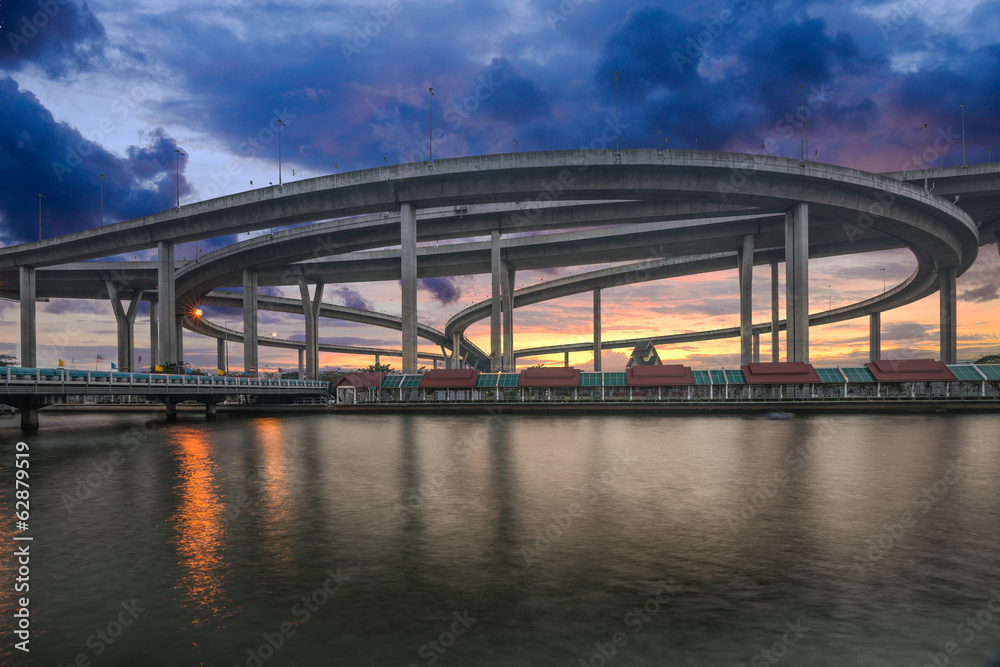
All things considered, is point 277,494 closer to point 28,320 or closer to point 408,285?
point 408,285

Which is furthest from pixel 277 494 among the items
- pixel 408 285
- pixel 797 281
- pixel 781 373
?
pixel 797 281

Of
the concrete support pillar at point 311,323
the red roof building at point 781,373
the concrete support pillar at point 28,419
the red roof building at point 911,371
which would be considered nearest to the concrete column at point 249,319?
the concrete support pillar at point 311,323

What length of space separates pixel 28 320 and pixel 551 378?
254 feet

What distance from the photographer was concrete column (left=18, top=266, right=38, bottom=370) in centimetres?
8275

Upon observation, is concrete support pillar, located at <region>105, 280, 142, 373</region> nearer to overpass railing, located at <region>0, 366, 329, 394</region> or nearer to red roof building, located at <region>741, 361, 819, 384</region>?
overpass railing, located at <region>0, 366, 329, 394</region>

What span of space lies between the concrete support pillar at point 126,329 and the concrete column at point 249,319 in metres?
31.1

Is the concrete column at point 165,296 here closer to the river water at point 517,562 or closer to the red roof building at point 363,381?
the red roof building at point 363,381

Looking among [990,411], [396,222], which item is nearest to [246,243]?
[396,222]

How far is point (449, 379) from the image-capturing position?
61.9 m

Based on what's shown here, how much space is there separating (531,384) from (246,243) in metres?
44.7

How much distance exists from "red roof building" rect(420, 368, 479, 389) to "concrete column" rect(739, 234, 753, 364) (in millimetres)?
37162

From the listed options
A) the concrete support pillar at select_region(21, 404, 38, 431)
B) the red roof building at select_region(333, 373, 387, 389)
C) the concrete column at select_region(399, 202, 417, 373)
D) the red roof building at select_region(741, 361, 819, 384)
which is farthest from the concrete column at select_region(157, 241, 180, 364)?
the red roof building at select_region(741, 361, 819, 384)

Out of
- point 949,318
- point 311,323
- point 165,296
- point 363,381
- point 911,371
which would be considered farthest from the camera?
point 311,323

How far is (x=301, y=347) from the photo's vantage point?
17912 centimetres
